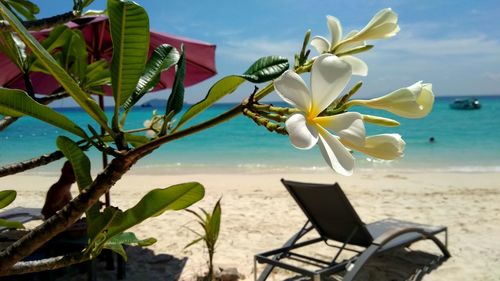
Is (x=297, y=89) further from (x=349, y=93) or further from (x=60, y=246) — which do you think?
(x=60, y=246)

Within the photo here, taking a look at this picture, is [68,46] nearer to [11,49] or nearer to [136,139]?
[11,49]

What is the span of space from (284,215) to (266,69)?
5975 mm

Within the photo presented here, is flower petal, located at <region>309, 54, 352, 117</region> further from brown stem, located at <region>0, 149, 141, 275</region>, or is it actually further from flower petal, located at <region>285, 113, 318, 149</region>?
brown stem, located at <region>0, 149, 141, 275</region>

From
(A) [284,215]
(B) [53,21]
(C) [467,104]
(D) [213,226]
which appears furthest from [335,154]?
(C) [467,104]

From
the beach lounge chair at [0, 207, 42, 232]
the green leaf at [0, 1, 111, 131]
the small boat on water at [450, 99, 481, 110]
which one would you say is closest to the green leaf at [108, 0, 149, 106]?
the green leaf at [0, 1, 111, 131]

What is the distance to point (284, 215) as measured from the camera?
21.0 ft

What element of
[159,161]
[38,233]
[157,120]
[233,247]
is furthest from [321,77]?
[159,161]

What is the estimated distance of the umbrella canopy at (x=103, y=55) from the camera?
322 centimetres

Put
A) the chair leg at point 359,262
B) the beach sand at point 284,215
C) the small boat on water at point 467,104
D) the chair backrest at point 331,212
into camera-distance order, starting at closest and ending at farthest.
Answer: the chair leg at point 359,262 → the chair backrest at point 331,212 → the beach sand at point 284,215 → the small boat on water at point 467,104

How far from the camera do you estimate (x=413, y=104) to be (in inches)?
20.4

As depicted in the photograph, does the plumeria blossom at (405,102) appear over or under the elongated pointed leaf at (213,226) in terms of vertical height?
over

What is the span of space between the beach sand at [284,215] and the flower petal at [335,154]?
368 centimetres

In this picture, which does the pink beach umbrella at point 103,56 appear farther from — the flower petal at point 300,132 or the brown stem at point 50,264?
the flower petal at point 300,132

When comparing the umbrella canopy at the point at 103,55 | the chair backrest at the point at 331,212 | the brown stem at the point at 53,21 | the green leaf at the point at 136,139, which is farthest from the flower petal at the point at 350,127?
the chair backrest at the point at 331,212
